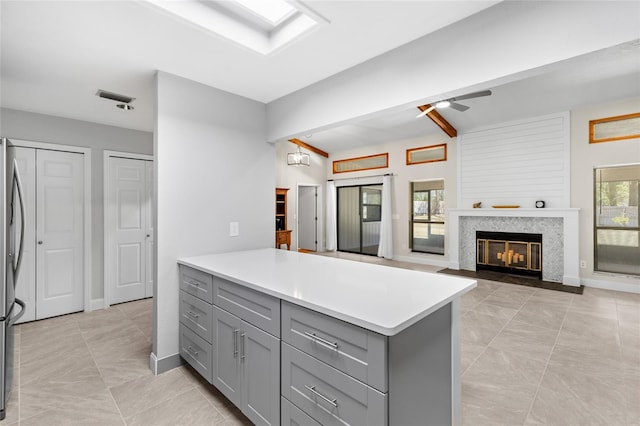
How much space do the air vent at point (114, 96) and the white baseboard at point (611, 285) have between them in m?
7.11

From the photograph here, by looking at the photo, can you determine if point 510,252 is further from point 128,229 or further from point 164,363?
point 128,229

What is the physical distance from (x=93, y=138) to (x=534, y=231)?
726 cm

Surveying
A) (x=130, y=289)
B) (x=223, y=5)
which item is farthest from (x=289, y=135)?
(x=130, y=289)

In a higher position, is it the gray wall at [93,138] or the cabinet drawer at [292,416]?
the gray wall at [93,138]

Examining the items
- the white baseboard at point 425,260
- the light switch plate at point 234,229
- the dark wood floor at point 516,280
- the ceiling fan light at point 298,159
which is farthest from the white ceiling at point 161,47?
the white baseboard at point 425,260

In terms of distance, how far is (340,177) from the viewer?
28.6 feet

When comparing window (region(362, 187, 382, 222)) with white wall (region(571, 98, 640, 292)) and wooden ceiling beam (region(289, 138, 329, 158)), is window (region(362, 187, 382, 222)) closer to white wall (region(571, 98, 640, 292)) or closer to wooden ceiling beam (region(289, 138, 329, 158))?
wooden ceiling beam (region(289, 138, 329, 158))

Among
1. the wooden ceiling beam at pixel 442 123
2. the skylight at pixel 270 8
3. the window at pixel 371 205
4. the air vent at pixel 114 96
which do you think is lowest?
the window at pixel 371 205

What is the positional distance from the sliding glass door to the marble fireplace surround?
7.72ft

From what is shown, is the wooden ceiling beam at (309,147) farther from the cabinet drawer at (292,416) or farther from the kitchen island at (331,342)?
the cabinet drawer at (292,416)

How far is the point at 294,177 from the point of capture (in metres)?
8.32

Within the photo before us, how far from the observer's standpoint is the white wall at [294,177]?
26.2ft

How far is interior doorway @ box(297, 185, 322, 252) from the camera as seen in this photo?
900 centimetres

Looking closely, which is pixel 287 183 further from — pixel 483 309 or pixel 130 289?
pixel 483 309
